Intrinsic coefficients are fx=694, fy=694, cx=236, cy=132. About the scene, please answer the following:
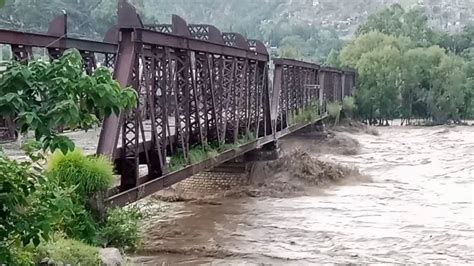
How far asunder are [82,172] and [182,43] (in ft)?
18.1

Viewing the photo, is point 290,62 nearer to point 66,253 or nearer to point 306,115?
point 306,115

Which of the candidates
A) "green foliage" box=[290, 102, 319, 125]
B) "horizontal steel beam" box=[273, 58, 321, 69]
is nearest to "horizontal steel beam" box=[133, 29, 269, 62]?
"horizontal steel beam" box=[273, 58, 321, 69]

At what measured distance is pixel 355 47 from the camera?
68.4 meters

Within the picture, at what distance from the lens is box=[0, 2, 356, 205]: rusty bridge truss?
1196cm

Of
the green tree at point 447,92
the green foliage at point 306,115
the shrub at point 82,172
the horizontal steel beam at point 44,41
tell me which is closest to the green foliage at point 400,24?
the green tree at point 447,92

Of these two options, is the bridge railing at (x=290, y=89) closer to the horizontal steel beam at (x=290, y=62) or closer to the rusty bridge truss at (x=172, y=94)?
the horizontal steel beam at (x=290, y=62)

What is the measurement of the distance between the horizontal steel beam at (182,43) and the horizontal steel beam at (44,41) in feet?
5.53

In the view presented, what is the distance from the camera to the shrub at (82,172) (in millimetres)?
9266

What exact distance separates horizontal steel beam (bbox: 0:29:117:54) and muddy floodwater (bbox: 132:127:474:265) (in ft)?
16.8

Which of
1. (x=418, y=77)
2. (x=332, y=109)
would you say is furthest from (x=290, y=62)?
(x=418, y=77)

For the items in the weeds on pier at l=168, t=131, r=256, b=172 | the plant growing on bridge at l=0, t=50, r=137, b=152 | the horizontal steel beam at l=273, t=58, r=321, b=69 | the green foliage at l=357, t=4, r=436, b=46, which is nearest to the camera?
the plant growing on bridge at l=0, t=50, r=137, b=152

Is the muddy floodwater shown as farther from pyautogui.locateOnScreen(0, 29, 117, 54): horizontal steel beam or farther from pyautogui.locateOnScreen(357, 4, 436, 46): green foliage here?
pyautogui.locateOnScreen(357, 4, 436, 46): green foliage

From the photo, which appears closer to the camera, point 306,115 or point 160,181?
point 160,181

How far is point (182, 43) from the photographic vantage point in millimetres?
14352
